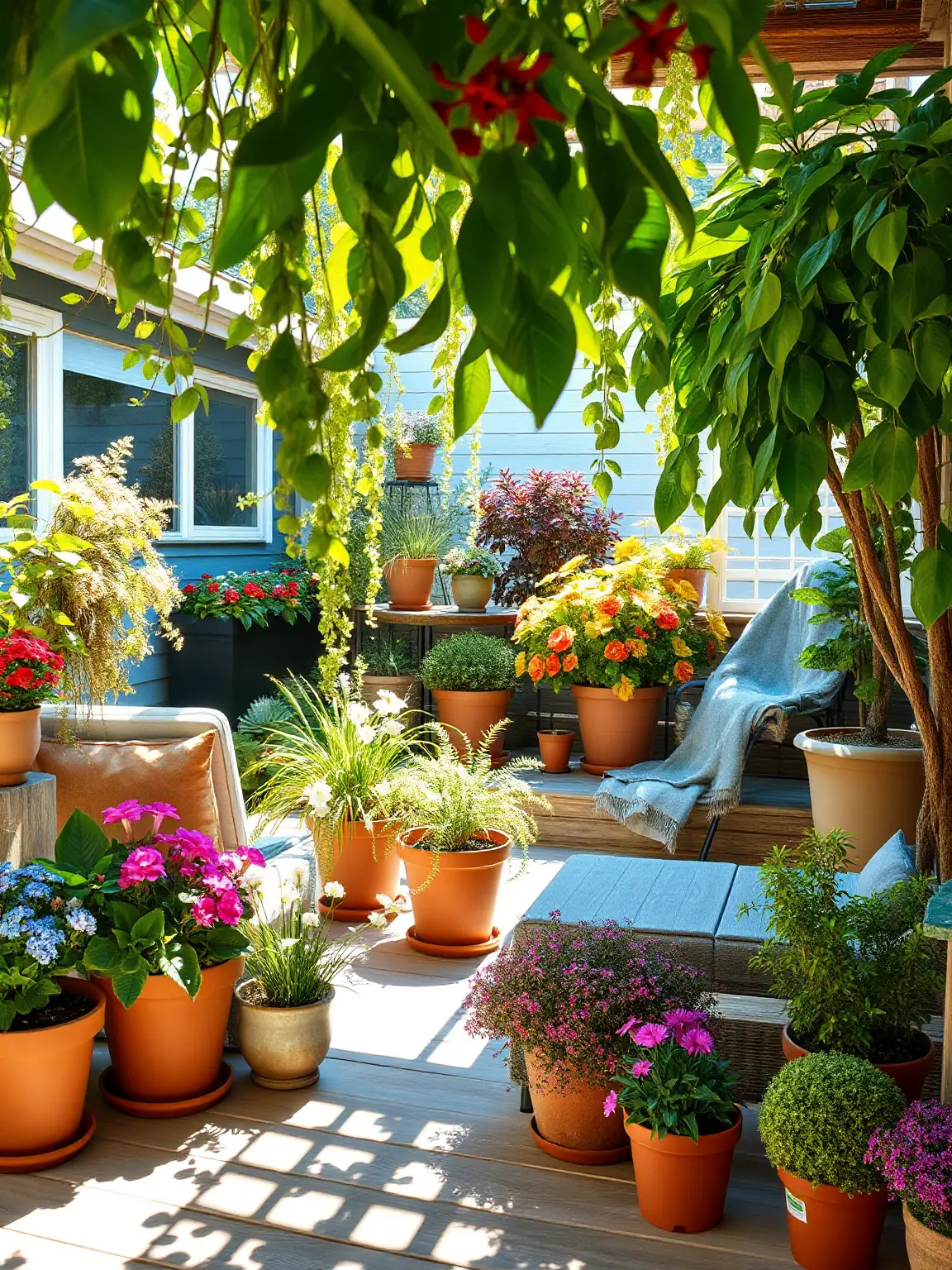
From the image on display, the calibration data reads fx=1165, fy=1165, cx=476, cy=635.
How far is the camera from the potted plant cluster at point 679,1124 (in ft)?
7.31

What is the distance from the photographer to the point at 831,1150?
2010mm

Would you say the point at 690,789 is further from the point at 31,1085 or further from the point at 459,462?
the point at 459,462

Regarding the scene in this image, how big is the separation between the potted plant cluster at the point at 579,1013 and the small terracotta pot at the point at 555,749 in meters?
3.02

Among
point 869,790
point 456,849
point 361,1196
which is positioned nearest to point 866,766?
point 869,790

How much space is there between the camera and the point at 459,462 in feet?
26.3

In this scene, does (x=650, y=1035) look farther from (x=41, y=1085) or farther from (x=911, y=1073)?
(x=41, y=1085)

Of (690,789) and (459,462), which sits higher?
(459,462)

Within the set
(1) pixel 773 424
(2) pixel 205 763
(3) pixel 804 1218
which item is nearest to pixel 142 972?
(2) pixel 205 763

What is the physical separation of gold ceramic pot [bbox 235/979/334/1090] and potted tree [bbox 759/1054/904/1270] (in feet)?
3.90

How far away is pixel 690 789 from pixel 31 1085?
2.94 meters

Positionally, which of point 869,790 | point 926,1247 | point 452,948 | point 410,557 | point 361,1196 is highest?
point 410,557

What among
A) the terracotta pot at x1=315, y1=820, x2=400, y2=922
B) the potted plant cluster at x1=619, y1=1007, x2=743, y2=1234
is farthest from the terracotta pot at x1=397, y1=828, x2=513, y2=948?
the potted plant cluster at x1=619, y1=1007, x2=743, y2=1234

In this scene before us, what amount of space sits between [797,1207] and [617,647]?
3.23m

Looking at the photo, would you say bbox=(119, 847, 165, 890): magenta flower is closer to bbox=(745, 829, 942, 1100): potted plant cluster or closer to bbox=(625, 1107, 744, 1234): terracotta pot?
bbox=(625, 1107, 744, 1234): terracotta pot
